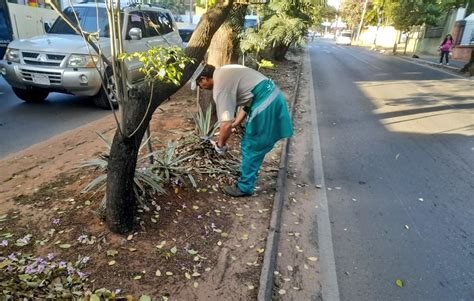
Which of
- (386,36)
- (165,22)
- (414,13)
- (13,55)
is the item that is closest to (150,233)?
(13,55)

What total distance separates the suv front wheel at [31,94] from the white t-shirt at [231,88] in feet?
17.2

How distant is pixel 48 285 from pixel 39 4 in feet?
58.4

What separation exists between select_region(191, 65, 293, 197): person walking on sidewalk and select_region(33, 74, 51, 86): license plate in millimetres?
4127

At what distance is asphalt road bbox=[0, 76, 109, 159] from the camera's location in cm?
564

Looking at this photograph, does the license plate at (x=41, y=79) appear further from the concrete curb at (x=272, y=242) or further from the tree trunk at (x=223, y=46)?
the concrete curb at (x=272, y=242)

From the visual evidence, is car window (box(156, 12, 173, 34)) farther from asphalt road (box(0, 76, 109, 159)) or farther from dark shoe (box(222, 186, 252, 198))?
dark shoe (box(222, 186, 252, 198))

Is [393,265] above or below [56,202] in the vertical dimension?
below

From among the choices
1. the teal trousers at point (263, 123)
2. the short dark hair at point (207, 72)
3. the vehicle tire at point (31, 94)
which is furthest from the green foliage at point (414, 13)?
the short dark hair at point (207, 72)

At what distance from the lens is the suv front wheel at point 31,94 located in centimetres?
744

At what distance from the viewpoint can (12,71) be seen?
22.2 feet

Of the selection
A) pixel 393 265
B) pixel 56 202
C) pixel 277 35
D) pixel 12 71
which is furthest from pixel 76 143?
pixel 277 35

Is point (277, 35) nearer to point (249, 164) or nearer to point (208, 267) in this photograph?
point (249, 164)

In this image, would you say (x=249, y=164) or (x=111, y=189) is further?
(x=249, y=164)

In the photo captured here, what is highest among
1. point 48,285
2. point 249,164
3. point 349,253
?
point 249,164
